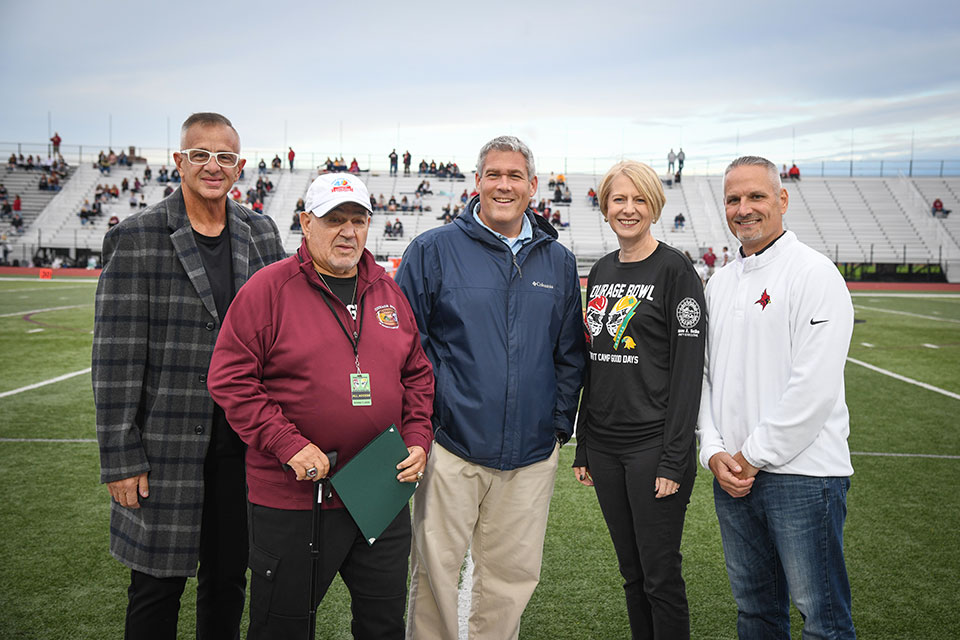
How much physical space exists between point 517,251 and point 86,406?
604 centimetres

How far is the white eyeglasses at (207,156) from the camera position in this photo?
7.91 feet

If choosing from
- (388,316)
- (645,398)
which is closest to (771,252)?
(645,398)

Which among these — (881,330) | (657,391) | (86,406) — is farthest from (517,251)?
(881,330)

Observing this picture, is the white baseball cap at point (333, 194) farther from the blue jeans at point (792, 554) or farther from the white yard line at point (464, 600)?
the white yard line at point (464, 600)

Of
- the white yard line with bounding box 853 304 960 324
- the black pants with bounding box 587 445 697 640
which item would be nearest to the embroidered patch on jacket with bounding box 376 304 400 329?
the black pants with bounding box 587 445 697 640

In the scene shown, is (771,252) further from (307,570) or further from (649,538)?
(307,570)

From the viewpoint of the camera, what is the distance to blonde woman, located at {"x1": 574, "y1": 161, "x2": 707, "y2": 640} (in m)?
2.37

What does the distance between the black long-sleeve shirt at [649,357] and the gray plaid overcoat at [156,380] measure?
1.37 m

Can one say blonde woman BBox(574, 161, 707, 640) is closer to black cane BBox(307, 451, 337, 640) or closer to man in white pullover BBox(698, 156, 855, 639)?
man in white pullover BBox(698, 156, 855, 639)

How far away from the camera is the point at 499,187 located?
2.59 metres

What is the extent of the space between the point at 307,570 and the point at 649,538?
3.77ft

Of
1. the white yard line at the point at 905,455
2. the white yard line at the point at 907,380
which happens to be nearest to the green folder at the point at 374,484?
the white yard line at the point at 905,455

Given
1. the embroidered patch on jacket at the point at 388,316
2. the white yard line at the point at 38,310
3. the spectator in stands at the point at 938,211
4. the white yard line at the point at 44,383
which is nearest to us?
the embroidered patch on jacket at the point at 388,316

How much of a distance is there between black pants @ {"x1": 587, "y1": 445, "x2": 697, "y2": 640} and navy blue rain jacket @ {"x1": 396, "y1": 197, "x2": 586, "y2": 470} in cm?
33
